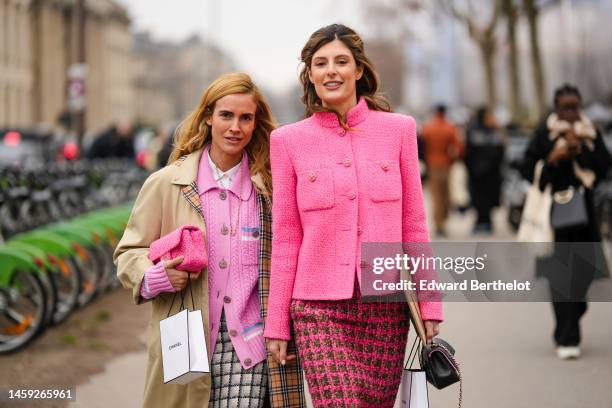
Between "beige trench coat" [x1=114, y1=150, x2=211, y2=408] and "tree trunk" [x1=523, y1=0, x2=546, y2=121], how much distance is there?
2677cm

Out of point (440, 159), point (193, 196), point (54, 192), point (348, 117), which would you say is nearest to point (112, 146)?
point (440, 159)

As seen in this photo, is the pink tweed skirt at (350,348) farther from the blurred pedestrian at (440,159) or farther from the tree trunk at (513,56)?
the tree trunk at (513,56)

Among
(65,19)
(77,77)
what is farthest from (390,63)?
(77,77)

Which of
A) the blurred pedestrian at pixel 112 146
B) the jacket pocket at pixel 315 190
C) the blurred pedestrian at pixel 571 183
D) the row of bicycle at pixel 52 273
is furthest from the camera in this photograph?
the blurred pedestrian at pixel 112 146

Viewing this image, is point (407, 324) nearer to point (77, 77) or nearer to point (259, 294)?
point (259, 294)

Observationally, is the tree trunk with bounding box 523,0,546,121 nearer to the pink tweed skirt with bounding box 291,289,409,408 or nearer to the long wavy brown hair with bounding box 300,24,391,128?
the long wavy brown hair with bounding box 300,24,391,128

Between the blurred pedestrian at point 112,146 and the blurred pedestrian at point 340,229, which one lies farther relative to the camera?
the blurred pedestrian at point 112,146

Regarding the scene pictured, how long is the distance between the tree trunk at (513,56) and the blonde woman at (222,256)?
1198 inches

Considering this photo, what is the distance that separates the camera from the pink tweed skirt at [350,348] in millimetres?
3766

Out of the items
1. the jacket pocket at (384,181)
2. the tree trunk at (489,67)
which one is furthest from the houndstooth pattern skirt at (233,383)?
the tree trunk at (489,67)

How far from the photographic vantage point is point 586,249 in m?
7.92

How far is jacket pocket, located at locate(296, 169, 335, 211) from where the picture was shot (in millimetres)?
3867

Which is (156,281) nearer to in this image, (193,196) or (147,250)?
(147,250)

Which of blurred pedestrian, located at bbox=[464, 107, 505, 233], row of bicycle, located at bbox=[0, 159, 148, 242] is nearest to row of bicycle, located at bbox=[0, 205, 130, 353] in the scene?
row of bicycle, located at bbox=[0, 159, 148, 242]
